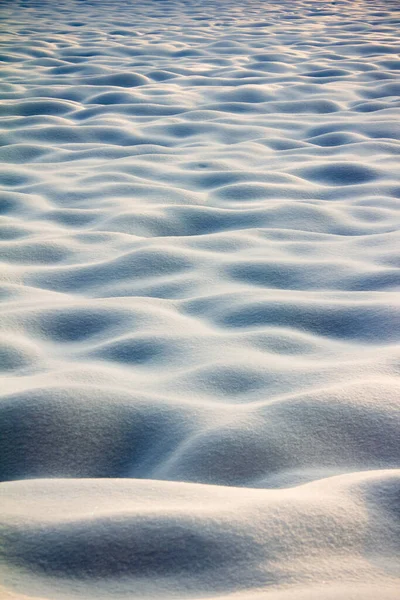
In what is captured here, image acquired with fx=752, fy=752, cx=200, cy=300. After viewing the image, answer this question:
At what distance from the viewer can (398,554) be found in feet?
2.61

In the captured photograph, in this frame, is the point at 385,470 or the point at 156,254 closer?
the point at 385,470

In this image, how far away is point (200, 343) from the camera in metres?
1.42

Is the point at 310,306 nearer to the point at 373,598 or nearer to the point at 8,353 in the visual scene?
the point at 8,353

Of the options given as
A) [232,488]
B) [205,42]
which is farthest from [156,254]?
[205,42]

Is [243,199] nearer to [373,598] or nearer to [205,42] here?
[373,598]

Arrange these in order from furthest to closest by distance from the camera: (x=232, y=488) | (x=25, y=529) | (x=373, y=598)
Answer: (x=232, y=488)
(x=25, y=529)
(x=373, y=598)

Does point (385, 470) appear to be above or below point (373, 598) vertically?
above

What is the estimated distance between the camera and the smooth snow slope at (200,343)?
0.78m

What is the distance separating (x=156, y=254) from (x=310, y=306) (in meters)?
0.47

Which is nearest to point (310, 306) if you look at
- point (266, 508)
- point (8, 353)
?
point (8, 353)

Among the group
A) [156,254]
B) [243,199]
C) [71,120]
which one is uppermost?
[71,120]

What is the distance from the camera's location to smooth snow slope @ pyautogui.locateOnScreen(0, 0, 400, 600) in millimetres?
778

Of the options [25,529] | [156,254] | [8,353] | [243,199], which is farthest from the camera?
[243,199]

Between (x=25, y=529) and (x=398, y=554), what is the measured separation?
40 centimetres
